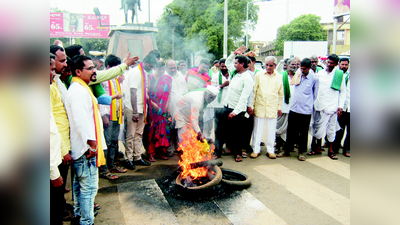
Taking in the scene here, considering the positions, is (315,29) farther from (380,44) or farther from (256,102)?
(380,44)

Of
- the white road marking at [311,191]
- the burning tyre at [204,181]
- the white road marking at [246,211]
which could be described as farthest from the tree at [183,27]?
the white road marking at [246,211]

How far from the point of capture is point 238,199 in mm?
3762

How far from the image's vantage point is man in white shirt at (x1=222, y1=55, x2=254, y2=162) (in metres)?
5.44

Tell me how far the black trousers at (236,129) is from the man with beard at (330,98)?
5.45 ft

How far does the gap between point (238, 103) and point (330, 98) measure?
79.6 inches

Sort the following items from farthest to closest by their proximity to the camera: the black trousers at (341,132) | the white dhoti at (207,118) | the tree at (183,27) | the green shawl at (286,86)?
the tree at (183,27) → the white dhoti at (207,118) → the green shawl at (286,86) → the black trousers at (341,132)

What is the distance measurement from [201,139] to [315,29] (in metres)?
44.4

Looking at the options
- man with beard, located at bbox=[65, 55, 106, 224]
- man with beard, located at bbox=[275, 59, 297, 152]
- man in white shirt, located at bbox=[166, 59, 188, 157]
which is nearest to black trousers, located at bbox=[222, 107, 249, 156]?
man with beard, located at bbox=[275, 59, 297, 152]

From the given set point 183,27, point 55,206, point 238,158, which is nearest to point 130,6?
point 183,27

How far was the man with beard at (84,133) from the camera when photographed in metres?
2.65

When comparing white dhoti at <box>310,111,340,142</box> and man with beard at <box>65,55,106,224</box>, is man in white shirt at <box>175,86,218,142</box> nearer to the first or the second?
man with beard at <box>65,55,106,224</box>

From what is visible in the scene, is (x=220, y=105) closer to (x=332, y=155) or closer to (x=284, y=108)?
(x=284, y=108)

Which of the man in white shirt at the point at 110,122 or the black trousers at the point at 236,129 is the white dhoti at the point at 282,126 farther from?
the man in white shirt at the point at 110,122

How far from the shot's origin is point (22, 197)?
4.38ft
